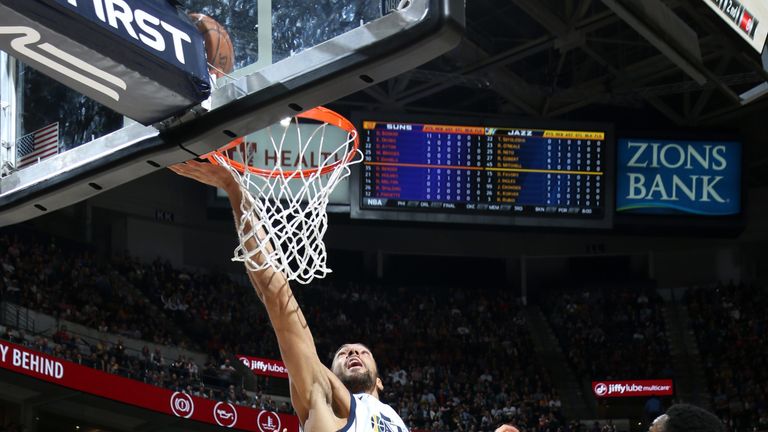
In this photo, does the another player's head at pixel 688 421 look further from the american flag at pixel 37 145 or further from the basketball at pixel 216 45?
the american flag at pixel 37 145

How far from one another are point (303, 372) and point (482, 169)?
13.0m

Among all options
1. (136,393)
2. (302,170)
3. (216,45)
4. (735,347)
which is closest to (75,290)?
(136,393)

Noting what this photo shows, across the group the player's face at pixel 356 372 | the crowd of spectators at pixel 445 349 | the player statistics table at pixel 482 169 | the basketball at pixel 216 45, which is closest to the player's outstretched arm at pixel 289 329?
the player's face at pixel 356 372

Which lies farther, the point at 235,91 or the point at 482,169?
the point at 482,169

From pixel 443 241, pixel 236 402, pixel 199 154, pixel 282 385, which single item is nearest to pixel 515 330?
pixel 443 241

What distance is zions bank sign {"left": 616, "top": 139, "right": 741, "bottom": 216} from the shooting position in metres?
17.6

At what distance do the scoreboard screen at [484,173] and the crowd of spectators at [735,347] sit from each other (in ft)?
13.2

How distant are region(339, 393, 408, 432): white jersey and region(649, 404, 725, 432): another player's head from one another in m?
1.27

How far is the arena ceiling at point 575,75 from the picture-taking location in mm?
16781

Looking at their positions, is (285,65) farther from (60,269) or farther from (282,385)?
(282,385)

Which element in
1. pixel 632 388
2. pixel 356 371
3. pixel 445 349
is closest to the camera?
pixel 356 371

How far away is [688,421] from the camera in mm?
2781

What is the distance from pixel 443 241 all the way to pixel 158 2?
20.4m

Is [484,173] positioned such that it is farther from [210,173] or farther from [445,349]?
[210,173]
